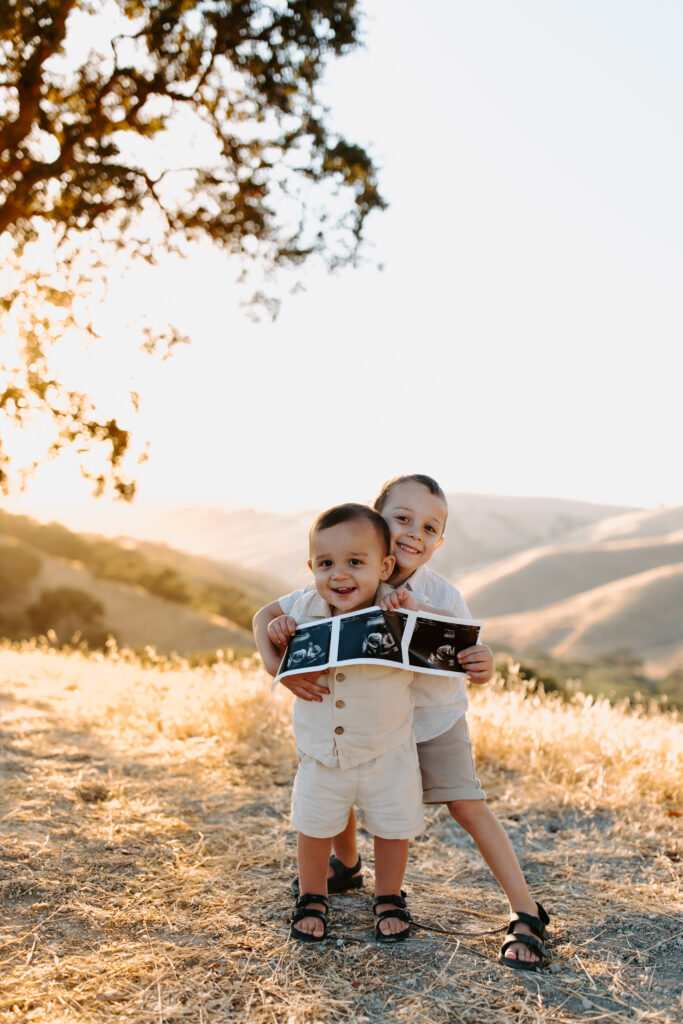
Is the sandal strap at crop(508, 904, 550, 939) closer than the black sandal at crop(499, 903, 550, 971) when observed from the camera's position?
No

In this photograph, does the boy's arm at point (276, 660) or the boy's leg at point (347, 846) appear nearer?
the boy's arm at point (276, 660)

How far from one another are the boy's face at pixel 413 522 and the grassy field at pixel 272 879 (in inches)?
57.9

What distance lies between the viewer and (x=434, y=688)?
3145 millimetres

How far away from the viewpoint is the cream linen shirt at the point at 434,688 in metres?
3.15

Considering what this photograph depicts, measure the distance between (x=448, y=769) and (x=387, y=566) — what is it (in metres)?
0.84

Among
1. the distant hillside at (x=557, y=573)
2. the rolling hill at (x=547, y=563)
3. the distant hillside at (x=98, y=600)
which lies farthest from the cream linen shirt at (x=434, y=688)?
the distant hillside at (x=557, y=573)

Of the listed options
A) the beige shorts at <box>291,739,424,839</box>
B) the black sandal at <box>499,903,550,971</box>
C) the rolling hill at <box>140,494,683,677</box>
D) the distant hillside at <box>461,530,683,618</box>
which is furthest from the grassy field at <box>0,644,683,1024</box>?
the distant hillside at <box>461,530,683,618</box>

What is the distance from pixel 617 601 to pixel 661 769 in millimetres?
61720

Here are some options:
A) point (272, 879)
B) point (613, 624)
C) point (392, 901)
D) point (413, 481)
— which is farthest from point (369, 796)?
point (613, 624)

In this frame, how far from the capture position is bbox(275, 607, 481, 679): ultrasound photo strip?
291cm

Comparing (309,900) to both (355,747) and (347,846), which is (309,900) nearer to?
(347,846)

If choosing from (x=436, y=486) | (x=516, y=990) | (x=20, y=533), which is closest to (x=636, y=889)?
(x=516, y=990)

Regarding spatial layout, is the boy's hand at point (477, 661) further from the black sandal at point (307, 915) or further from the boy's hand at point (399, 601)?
the black sandal at point (307, 915)

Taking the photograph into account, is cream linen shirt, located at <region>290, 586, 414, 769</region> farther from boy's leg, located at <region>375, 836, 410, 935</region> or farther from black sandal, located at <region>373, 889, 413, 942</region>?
black sandal, located at <region>373, 889, 413, 942</region>
